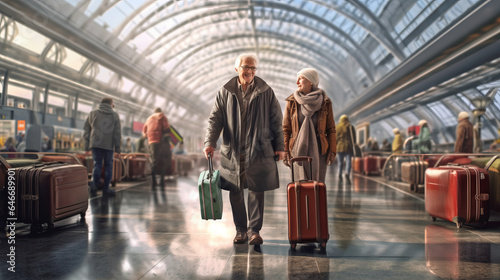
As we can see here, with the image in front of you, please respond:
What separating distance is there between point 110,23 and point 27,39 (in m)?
5.16

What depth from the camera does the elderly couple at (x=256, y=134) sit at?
11.7ft

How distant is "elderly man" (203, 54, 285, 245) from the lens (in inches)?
140

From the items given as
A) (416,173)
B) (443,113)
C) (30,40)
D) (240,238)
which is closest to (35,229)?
(240,238)

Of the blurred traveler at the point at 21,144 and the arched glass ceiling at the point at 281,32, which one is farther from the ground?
the arched glass ceiling at the point at 281,32

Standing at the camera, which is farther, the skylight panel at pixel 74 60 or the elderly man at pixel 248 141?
the skylight panel at pixel 74 60

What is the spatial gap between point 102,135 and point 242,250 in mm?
4487

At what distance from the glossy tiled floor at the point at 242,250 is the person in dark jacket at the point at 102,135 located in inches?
73.6

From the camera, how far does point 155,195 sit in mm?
7551

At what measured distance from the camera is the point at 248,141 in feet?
11.7

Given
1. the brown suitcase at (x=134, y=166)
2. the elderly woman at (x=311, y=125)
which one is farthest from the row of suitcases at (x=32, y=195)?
the brown suitcase at (x=134, y=166)

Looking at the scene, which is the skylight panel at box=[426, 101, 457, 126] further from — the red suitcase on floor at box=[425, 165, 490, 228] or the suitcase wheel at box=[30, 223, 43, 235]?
the suitcase wheel at box=[30, 223, 43, 235]

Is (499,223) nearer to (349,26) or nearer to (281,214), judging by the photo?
(281,214)

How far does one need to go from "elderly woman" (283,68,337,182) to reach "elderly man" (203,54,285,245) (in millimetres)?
208

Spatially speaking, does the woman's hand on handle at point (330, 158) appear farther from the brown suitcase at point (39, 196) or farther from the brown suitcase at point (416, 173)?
the brown suitcase at point (416, 173)
